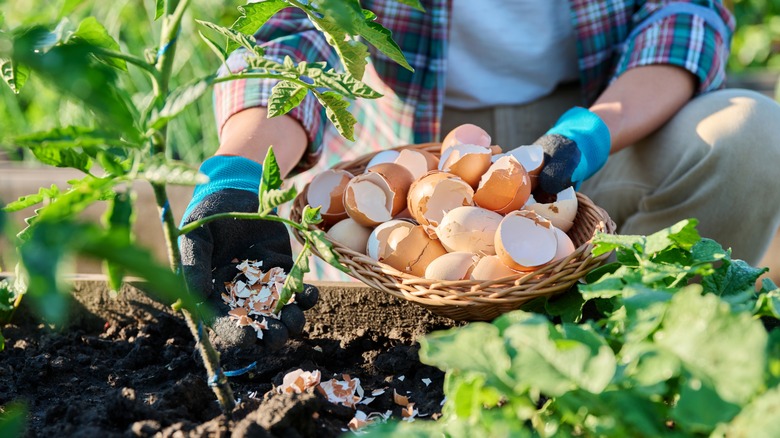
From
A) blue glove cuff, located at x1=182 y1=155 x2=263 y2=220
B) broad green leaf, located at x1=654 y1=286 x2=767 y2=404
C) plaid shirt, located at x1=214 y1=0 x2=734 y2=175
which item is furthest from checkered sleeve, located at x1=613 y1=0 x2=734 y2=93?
broad green leaf, located at x1=654 y1=286 x2=767 y2=404

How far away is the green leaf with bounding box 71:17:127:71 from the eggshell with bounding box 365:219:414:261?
21.5 inches

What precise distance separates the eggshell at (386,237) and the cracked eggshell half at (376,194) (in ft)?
0.12

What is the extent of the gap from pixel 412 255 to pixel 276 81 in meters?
0.62

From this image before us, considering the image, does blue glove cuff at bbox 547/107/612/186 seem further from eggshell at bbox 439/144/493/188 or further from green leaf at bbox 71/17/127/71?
green leaf at bbox 71/17/127/71

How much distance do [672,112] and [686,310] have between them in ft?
4.12

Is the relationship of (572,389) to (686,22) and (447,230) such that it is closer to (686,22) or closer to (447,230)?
(447,230)

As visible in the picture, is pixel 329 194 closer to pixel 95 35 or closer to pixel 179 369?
pixel 179 369

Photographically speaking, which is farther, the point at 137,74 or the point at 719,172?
the point at 137,74

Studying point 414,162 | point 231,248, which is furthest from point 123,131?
point 414,162

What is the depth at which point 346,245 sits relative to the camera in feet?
4.32

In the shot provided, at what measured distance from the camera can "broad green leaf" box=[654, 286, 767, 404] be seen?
0.63m

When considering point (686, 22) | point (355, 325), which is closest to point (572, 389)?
point (355, 325)

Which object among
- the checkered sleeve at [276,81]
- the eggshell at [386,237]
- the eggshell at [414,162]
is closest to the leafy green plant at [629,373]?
the eggshell at [386,237]

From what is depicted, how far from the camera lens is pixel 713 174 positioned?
1.74 metres
